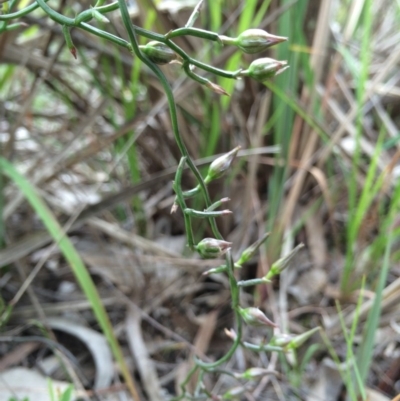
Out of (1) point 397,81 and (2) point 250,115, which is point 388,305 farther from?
(1) point 397,81

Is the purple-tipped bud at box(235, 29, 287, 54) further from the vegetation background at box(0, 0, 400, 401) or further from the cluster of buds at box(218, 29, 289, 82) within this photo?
the vegetation background at box(0, 0, 400, 401)

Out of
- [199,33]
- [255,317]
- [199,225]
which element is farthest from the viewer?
[199,225]

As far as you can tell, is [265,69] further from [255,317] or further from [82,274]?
[82,274]

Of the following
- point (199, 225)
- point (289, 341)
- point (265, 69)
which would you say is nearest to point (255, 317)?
point (289, 341)

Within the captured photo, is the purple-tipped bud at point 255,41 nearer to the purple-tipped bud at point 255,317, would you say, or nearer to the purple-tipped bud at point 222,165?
the purple-tipped bud at point 222,165

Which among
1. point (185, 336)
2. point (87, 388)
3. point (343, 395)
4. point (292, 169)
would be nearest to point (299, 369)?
point (343, 395)

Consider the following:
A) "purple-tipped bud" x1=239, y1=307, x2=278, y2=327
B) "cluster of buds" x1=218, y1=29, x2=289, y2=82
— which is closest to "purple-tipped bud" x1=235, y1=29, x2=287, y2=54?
"cluster of buds" x1=218, y1=29, x2=289, y2=82
